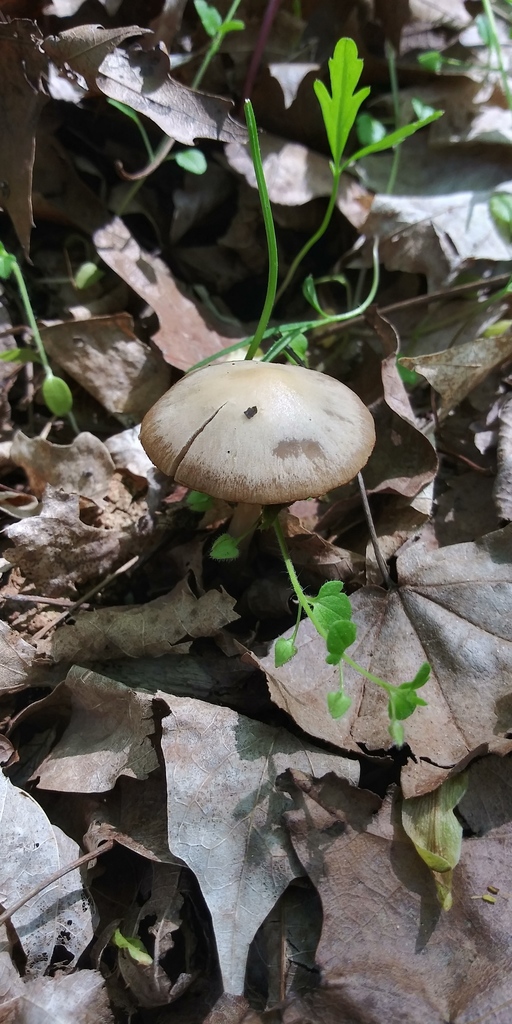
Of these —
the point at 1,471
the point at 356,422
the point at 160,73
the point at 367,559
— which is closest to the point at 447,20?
the point at 160,73

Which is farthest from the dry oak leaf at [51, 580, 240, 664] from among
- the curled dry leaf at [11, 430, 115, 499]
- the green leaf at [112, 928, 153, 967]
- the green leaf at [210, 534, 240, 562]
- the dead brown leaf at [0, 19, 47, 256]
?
the dead brown leaf at [0, 19, 47, 256]

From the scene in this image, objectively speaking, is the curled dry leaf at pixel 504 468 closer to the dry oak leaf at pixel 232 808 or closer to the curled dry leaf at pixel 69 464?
the dry oak leaf at pixel 232 808

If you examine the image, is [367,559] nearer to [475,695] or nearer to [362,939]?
[475,695]

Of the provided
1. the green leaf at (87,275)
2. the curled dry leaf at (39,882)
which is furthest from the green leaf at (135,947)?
the green leaf at (87,275)

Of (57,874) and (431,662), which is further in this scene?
(431,662)

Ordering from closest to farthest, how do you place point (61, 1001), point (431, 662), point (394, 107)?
point (61, 1001) < point (431, 662) < point (394, 107)

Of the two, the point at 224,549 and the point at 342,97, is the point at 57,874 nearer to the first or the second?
the point at 224,549

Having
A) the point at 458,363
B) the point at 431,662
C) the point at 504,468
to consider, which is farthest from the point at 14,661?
the point at 458,363

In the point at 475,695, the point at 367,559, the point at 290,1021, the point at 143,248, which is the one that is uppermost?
the point at 143,248
